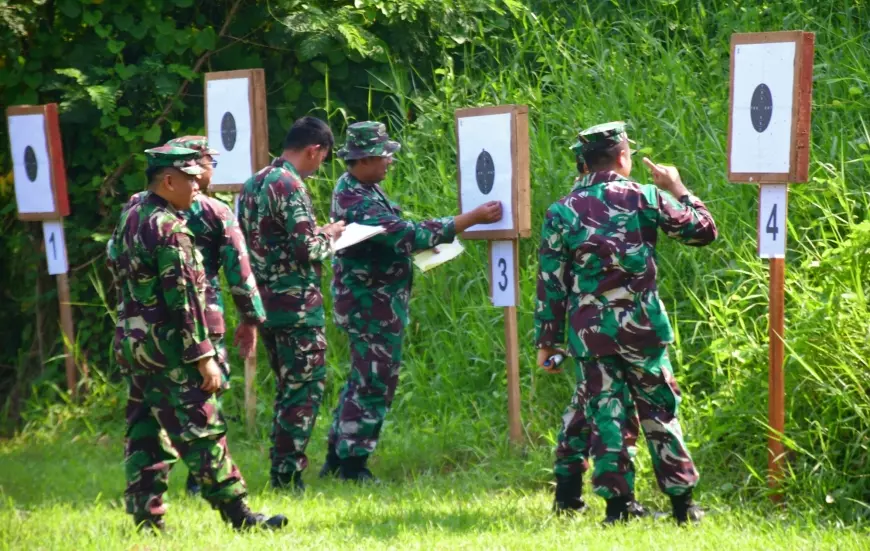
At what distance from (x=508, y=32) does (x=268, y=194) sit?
4736 mm

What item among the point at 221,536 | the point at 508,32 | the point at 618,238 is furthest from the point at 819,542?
the point at 508,32

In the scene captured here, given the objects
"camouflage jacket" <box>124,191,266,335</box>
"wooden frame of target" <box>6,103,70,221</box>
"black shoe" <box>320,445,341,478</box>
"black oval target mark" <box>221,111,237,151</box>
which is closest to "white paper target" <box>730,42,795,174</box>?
"camouflage jacket" <box>124,191,266,335</box>

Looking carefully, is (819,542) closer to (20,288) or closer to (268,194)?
(268,194)

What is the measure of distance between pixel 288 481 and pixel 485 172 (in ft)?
7.40

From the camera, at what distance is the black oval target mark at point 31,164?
9.81m

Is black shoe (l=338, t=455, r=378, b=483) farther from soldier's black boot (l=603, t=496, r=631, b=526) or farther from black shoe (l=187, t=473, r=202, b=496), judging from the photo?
soldier's black boot (l=603, t=496, r=631, b=526)

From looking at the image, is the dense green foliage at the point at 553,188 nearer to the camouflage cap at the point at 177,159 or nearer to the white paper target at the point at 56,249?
the white paper target at the point at 56,249

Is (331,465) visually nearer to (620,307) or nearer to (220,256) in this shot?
(220,256)

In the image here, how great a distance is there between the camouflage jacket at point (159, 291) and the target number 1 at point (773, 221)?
2.85m

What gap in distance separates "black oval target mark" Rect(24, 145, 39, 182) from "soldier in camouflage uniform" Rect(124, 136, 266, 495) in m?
3.63

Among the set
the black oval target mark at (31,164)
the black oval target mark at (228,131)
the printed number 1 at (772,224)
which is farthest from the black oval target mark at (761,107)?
the black oval target mark at (31,164)

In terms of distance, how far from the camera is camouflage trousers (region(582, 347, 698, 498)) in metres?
5.77

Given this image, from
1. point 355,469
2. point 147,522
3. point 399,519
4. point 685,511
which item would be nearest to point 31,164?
point 355,469

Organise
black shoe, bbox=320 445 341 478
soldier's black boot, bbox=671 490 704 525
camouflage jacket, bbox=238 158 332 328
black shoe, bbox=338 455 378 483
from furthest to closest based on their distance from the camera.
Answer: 1. black shoe, bbox=320 445 341 478
2. black shoe, bbox=338 455 378 483
3. camouflage jacket, bbox=238 158 332 328
4. soldier's black boot, bbox=671 490 704 525
